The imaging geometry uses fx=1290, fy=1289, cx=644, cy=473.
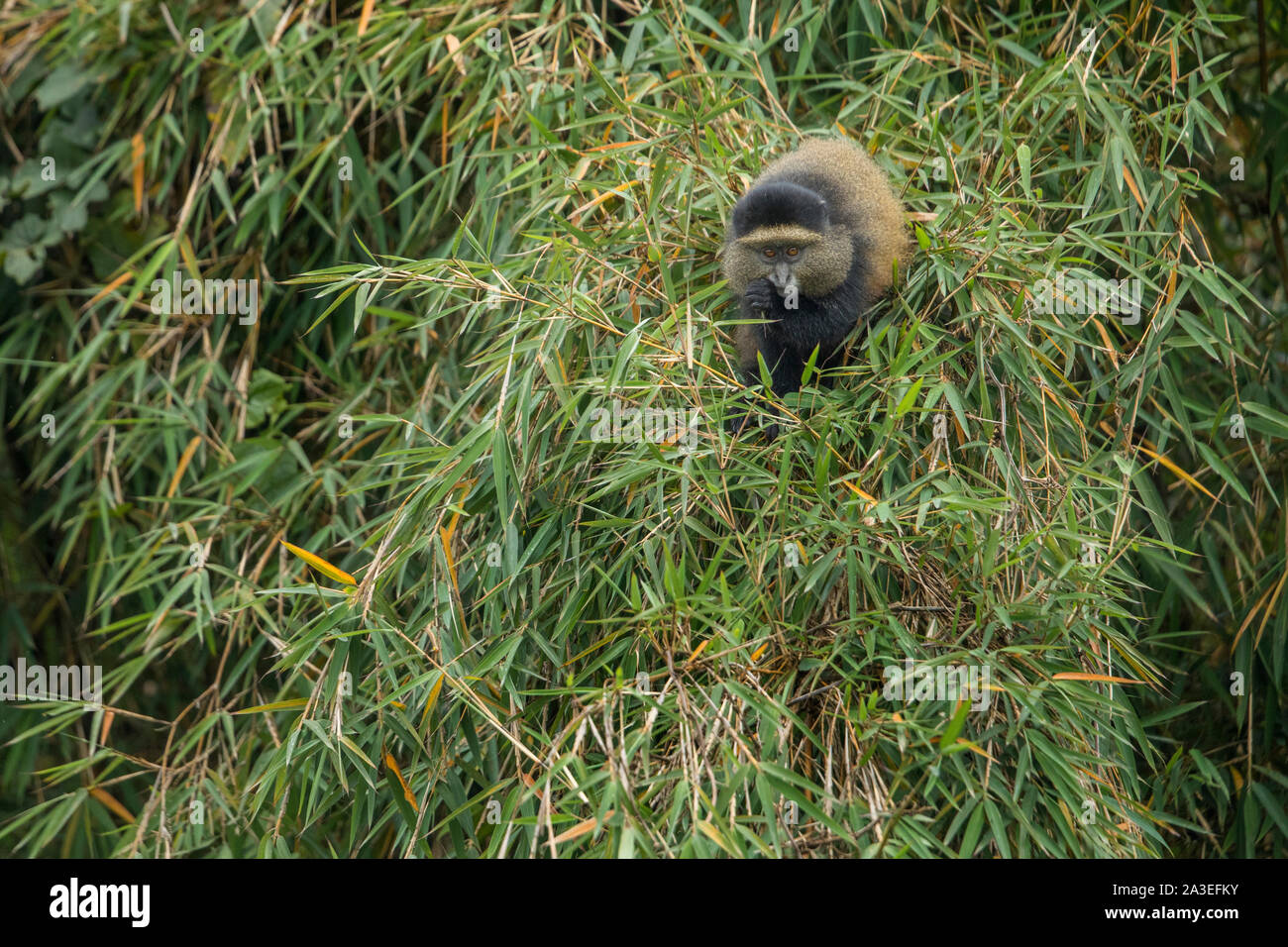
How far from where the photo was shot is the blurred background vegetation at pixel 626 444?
Answer: 7.25 ft

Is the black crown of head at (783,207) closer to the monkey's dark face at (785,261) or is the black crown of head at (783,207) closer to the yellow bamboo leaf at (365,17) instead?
the monkey's dark face at (785,261)

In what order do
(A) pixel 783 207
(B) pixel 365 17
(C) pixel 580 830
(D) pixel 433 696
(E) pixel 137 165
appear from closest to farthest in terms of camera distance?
(C) pixel 580 830, (D) pixel 433 696, (A) pixel 783 207, (B) pixel 365 17, (E) pixel 137 165

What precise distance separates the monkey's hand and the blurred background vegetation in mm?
123

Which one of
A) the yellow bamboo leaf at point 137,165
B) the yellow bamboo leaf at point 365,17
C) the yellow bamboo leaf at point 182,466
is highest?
the yellow bamboo leaf at point 365,17

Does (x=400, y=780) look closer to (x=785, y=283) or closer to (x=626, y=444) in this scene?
(x=626, y=444)

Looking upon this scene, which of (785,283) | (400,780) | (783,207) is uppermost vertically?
(783,207)

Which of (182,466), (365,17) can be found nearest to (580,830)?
(182,466)

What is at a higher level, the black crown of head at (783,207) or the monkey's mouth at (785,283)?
the black crown of head at (783,207)

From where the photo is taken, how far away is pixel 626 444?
2.44 metres

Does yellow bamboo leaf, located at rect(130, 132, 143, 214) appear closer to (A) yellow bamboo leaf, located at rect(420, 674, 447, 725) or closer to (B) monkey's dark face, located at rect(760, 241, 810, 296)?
(B) monkey's dark face, located at rect(760, 241, 810, 296)

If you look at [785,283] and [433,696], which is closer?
[433,696]

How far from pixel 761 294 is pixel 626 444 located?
534mm

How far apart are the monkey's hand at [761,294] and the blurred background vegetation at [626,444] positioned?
0.12m

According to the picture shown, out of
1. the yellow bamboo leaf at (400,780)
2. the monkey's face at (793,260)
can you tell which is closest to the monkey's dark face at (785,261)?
the monkey's face at (793,260)
